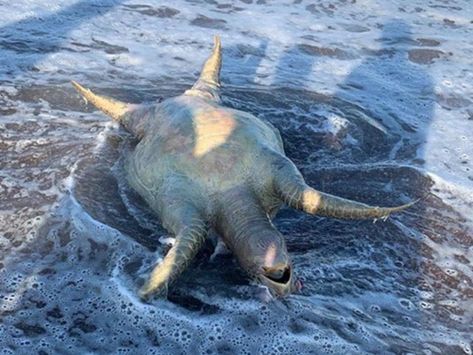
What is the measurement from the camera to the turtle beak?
281cm

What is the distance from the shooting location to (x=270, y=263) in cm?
280

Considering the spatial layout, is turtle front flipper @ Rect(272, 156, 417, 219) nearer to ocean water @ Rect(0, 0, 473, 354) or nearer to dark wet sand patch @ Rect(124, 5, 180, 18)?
ocean water @ Rect(0, 0, 473, 354)

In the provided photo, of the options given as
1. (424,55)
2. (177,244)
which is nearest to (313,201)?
(177,244)

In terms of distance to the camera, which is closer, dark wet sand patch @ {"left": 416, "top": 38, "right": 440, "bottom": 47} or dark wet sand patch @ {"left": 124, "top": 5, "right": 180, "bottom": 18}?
dark wet sand patch @ {"left": 416, "top": 38, "right": 440, "bottom": 47}

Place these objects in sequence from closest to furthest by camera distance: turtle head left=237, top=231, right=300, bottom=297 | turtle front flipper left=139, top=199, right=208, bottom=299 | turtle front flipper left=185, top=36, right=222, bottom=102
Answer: turtle front flipper left=139, top=199, right=208, bottom=299 < turtle head left=237, top=231, right=300, bottom=297 < turtle front flipper left=185, top=36, right=222, bottom=102

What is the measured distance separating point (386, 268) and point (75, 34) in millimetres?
4474

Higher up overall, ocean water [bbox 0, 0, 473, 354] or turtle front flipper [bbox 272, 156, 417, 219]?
turtle front flipper [bbox 272, 156, 417, 219]

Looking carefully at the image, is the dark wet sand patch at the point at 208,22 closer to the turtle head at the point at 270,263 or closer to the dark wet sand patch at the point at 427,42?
the dark wet sand patch at the point at 427,42

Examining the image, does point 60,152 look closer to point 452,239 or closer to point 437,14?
point 452,239

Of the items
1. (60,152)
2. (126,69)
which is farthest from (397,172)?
(126,69)

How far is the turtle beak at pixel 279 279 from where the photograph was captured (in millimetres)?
2807

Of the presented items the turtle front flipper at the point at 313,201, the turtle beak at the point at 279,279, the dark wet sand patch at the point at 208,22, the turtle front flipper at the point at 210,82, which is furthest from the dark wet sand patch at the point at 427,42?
the turtle beak at the point at 279,279

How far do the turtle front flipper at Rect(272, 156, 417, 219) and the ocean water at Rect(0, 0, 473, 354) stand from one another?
0.35m

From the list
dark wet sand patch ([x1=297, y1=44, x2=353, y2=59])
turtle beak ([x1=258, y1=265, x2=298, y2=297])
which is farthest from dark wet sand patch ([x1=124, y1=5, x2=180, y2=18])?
turtle beak ([x1=258, y1=265, x2=298, y2=297])
